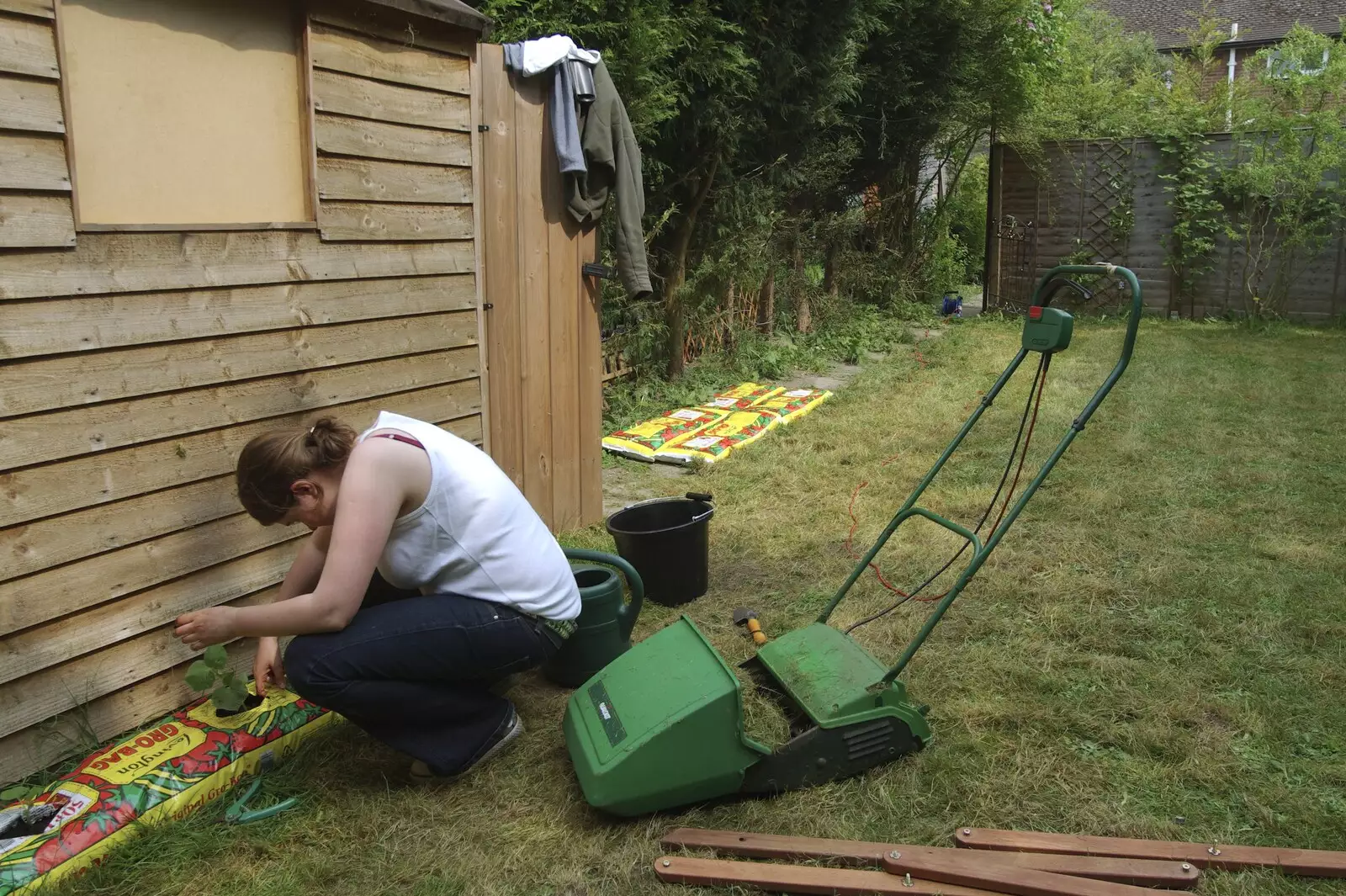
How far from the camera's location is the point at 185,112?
10.0 feet

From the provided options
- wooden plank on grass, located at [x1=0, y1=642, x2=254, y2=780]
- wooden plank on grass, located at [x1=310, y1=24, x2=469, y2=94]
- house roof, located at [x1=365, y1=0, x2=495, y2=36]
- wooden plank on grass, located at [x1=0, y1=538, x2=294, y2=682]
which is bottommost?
wooden plank on grass, located at [x1=0, y1=642, x2=254, y2=780]

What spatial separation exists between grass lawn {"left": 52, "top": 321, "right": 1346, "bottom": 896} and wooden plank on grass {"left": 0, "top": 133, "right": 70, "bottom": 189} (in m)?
1.69

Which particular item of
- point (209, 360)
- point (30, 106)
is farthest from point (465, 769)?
point (30, 106)

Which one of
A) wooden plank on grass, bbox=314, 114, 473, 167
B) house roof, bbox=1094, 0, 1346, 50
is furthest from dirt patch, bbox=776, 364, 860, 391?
house roof, bbox=1094, 0, 1346, 50

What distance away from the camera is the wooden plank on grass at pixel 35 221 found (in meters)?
2.53

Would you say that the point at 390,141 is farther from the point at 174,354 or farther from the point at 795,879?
the point at 795,879

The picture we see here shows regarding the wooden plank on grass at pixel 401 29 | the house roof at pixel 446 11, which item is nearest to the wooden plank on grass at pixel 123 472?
the wooden plank on grass at pixel 401 29

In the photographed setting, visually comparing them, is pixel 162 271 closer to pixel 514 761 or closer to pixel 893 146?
pixel 514 761

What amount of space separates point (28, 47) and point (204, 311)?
2.68ft

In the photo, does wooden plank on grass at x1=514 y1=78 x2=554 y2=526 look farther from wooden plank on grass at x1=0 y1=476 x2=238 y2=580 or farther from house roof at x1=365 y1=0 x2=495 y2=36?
wooden plank on grass at x1=0 y1=476 x2=238 y2=580

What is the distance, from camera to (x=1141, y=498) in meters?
5.20

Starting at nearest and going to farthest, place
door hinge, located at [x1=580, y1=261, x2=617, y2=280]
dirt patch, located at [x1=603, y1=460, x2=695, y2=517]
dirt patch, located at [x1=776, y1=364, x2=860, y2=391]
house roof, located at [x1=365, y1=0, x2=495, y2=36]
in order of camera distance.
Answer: house roof, located at [x1=365, y1=0, x2=495, y2=36], door hinge, located at [x1=580, y1=261, x2=617, y2=280], dirt patch, located at [x1=603, y1=460, x2=695, y2=517], dirt patch, located at [x1=776, y1=364, x2=860, y2=391]

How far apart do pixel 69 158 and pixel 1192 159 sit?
11504 mm

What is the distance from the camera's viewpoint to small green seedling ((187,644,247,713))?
2828 millimetres
